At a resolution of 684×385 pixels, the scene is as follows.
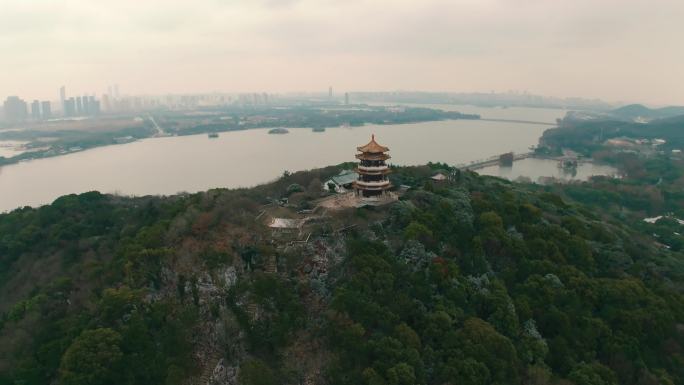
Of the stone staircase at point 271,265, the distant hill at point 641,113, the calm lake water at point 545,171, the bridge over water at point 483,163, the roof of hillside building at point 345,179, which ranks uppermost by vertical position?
the distant hill at point 641,113

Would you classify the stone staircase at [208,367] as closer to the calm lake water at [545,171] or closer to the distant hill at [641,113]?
the calm lake water at [545,171]

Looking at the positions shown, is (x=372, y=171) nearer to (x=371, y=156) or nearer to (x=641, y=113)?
(x=371, y=156)

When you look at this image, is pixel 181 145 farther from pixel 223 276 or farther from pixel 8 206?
pixel 223 276

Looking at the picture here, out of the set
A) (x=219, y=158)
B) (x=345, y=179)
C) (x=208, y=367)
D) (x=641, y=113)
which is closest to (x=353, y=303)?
(x=208, y=367)

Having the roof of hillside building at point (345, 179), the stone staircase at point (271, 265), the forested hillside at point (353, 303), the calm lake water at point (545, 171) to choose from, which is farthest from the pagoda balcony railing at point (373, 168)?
the calm lake water at point (545, 171)

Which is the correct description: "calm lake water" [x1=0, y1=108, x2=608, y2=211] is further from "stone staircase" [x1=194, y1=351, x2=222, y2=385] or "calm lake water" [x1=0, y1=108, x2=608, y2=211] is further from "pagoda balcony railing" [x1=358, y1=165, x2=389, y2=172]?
"stone staircase" [x1=194, y1=351, x2=222, y2=385]

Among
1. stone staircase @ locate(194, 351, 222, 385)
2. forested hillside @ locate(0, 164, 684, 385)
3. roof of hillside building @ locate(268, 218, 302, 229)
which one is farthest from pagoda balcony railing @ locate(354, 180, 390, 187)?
stone staircase @ locate(194, 351, 222, 385)
